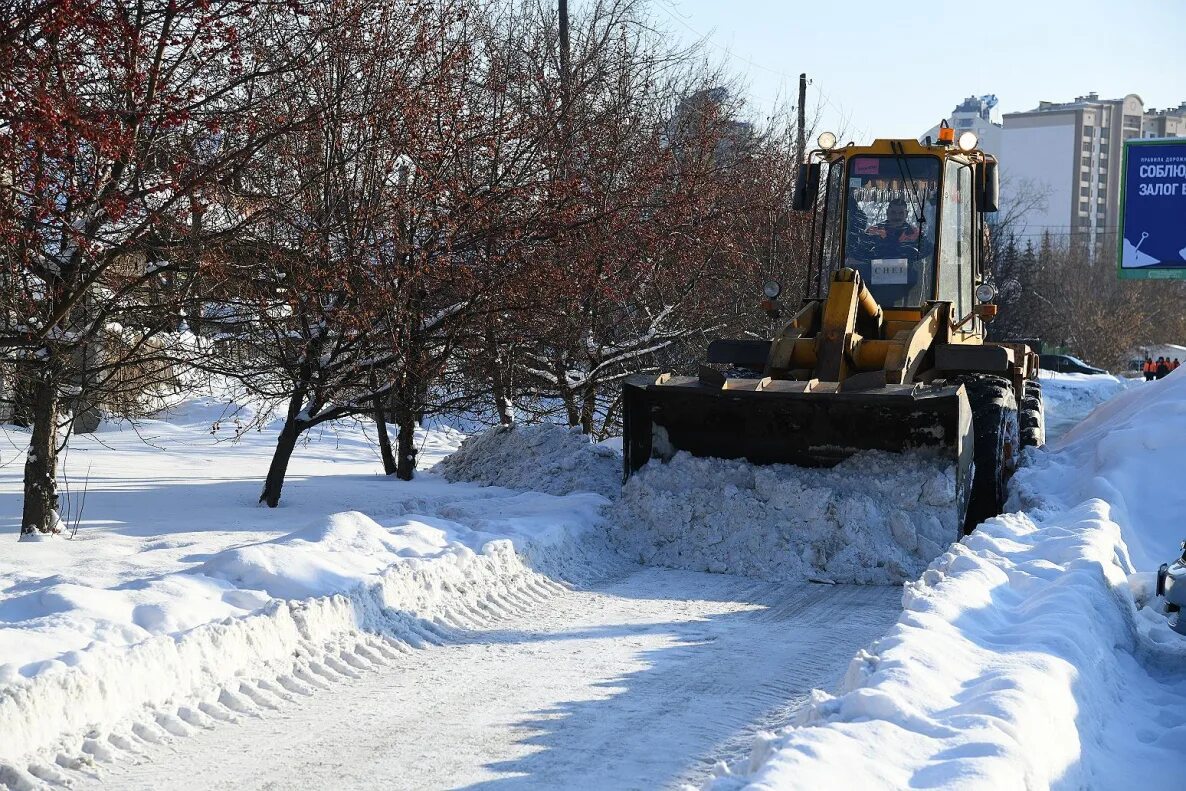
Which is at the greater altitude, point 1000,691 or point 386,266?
point 386,266

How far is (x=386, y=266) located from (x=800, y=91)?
16.8m

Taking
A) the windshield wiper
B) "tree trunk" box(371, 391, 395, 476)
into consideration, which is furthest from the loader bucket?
"tree trunk" box(371, 391, 395, 476)

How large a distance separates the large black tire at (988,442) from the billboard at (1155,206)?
14.4 meters

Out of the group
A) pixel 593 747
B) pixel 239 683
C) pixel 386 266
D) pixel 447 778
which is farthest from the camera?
pixel 386 266

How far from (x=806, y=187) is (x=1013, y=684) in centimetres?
692

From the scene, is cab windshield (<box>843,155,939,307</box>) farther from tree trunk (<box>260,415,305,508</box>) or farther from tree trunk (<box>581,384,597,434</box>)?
tree trunk (<box>260,415,305,508</box>)

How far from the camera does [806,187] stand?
1105 centimetres

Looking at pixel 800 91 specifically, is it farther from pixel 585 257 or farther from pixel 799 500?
pixel 799 500

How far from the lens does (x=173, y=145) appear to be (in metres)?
8.88

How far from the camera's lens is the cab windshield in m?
11.2

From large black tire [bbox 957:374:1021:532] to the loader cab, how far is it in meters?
0.93

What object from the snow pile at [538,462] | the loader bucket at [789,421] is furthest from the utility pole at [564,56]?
the loader bucket at [789,421]

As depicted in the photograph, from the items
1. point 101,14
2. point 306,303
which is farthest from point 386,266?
point 101,14

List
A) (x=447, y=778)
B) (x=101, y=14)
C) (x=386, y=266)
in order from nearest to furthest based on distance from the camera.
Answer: (x=447, y=778) < (x=101, y=14) < (x=386, y=266)
